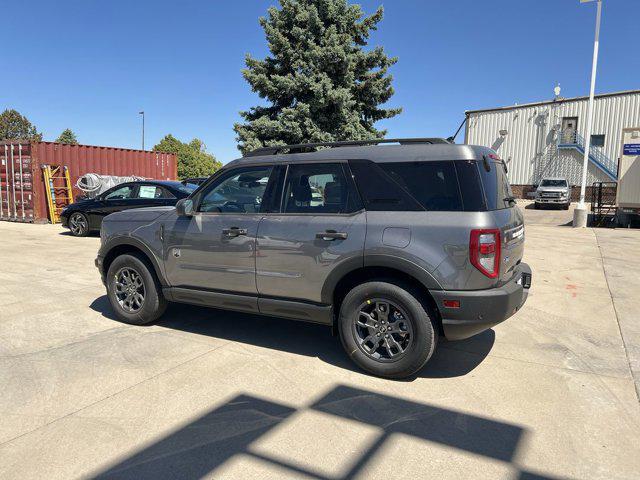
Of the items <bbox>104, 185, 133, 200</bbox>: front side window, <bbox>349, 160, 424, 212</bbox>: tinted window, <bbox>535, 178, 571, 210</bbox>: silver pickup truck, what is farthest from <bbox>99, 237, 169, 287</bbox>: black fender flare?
<bbox>535, 178, 571, 210</bbox>: silver pickup truck

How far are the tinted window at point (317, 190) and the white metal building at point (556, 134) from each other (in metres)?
33.4

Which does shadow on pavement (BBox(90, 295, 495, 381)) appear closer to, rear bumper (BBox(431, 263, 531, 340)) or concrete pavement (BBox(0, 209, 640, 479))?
concrete pavement (BBox(0, 209, 640, 479))

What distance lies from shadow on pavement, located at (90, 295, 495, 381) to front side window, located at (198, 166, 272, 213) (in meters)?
1.32

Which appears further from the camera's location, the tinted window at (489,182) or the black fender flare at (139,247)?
the black fender flare at (139,247)

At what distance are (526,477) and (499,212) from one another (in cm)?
187

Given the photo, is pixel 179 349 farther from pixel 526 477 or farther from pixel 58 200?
pixel 58 200

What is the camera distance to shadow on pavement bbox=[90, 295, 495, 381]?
4.14 metres

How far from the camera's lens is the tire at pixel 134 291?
497cm

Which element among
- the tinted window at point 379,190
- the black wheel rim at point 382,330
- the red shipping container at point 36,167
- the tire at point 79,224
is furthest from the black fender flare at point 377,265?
the red shipping container at point 36,167

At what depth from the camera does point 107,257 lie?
17.6 feet

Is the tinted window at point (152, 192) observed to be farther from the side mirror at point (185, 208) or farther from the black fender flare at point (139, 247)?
the side mirror at point (185, 208)

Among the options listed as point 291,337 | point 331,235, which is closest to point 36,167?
point 291,337

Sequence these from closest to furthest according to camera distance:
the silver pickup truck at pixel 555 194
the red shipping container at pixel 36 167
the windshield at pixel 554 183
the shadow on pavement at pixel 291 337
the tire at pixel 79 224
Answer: the shadow on pavement at pixel 291 337
the tire at pixel 79 224
the red shipping container at pixel 36 167
the silver pickup truck at pixel 555 194
the windshield at pixel 554 183

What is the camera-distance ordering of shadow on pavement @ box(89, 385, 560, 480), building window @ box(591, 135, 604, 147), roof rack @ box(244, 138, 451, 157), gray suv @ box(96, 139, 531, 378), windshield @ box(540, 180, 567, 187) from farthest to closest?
building window @ box(591, 135, 604, 147)
windshield @ box(540, 180, 567, 187)
roof rack @ box(244, 138, 451, 157)
gray suv @ box(96, 139, 531, 378)
shadow on pavement @ box(89, 385, 560, 480)
